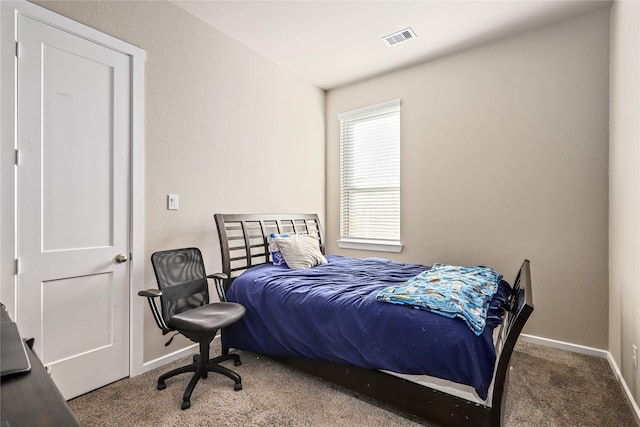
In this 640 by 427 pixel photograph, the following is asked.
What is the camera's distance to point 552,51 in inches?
115

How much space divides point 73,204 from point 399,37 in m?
3.02

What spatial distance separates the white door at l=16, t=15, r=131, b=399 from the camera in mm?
1932

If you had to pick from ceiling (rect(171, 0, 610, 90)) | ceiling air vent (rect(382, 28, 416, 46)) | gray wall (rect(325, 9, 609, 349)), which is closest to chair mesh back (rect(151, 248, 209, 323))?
ceiling (rect(171, 0, 610, 90))

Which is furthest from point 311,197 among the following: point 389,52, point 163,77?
point 163,77

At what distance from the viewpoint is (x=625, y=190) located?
7.20ft

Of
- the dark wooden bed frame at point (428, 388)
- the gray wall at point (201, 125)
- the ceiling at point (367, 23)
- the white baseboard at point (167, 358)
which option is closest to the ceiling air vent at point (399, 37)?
the ceiling at point (367, 23)

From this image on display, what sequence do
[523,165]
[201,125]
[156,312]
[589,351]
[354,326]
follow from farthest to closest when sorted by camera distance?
[523,165] < [201,125] < [589,351] < [156,312] < [354,326]

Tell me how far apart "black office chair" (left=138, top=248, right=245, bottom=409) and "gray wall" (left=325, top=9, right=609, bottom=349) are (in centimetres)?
224

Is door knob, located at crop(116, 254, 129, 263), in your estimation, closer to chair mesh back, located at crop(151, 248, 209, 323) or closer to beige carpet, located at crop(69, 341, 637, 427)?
chair mesh back, located at crop(151, 248, 209, 323)

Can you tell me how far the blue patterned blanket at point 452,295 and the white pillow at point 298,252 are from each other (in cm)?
109

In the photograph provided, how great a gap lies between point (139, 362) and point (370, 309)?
1.79 metres

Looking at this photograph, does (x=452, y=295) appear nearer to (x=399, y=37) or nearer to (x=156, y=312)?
(x=156, y=312)

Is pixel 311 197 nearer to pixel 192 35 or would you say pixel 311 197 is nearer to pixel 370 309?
pixel 192 35

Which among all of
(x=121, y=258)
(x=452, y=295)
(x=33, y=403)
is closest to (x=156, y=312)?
(x=121, y=258)
